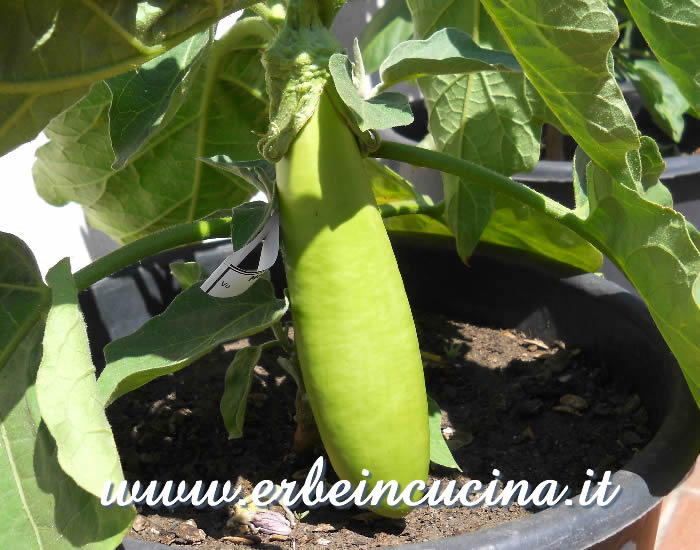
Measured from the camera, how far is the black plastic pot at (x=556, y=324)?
48 centimetres

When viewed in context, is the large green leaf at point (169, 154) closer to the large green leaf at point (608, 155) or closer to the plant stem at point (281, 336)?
the plant stem at point (281, 336)

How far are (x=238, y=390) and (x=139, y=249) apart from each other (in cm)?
14

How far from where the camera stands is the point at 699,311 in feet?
1.59

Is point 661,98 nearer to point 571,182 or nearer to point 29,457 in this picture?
point 571,182

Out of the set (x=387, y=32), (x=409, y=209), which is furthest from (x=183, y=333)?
(x=387, y=32)

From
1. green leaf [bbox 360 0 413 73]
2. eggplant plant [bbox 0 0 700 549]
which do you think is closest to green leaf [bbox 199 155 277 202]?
eggplant plant [bbox 0 0 700 549]

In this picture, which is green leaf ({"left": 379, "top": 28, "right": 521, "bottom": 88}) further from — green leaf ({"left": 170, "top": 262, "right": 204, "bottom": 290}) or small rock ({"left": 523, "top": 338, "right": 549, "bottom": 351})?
small rock ({"left": 523, "top": 338, "right": 549, "bottom": 351})

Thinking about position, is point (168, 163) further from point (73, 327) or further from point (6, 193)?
point (6, 193)

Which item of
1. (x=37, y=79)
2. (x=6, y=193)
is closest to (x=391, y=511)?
(x=37, y=79)

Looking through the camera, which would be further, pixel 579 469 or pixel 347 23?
pixel 347 23

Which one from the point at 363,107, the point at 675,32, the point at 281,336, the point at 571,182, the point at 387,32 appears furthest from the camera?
the point at 387,32

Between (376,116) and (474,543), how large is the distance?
0.24 metres

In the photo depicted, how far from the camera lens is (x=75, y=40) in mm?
421

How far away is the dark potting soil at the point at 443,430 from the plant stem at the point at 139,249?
19cm
